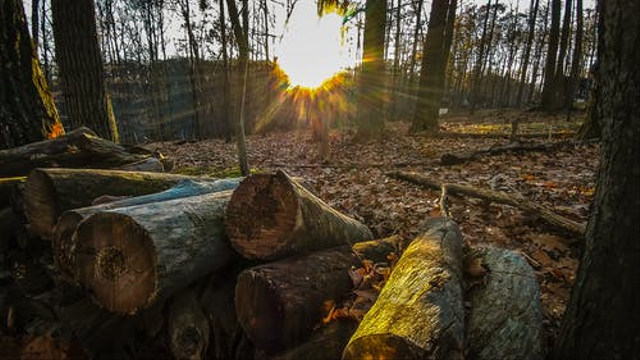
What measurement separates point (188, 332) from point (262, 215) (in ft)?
2.58

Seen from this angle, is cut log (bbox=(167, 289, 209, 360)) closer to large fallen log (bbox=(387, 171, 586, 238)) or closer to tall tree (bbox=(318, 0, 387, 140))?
large fallen log (bbox=(387, 171, 586, 238))

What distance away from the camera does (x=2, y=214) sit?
8.72 ft

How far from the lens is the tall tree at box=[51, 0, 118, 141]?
475cm

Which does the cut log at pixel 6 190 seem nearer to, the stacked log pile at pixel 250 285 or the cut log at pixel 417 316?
the stacked log pile at pixel 250 285

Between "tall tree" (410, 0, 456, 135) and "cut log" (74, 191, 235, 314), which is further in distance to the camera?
"tall tree" (410, 0, 456, 135)

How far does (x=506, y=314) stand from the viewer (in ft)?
5.46

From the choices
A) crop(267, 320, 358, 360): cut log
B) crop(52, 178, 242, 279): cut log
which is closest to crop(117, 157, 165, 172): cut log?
crop(52, 178, 242, 279): cut log

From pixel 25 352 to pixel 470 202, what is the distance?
4425mm

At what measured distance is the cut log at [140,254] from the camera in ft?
5.74

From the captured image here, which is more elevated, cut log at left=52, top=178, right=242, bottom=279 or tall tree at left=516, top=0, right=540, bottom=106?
tall tree at left=516, top=0, right=540, bottom=106

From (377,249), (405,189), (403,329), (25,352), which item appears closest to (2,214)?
(25,352)

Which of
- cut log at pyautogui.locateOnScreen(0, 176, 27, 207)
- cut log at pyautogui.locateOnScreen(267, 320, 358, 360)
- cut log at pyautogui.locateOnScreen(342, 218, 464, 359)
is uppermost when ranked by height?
cut log at pyautogui.locateOnScreen(0, 176, 27, 207)

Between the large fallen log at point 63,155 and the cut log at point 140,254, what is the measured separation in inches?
75.2

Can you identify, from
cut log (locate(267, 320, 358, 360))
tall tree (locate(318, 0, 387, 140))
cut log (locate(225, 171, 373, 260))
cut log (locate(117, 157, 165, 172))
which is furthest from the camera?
tall tree (locate(318, 0, 387, 140))
